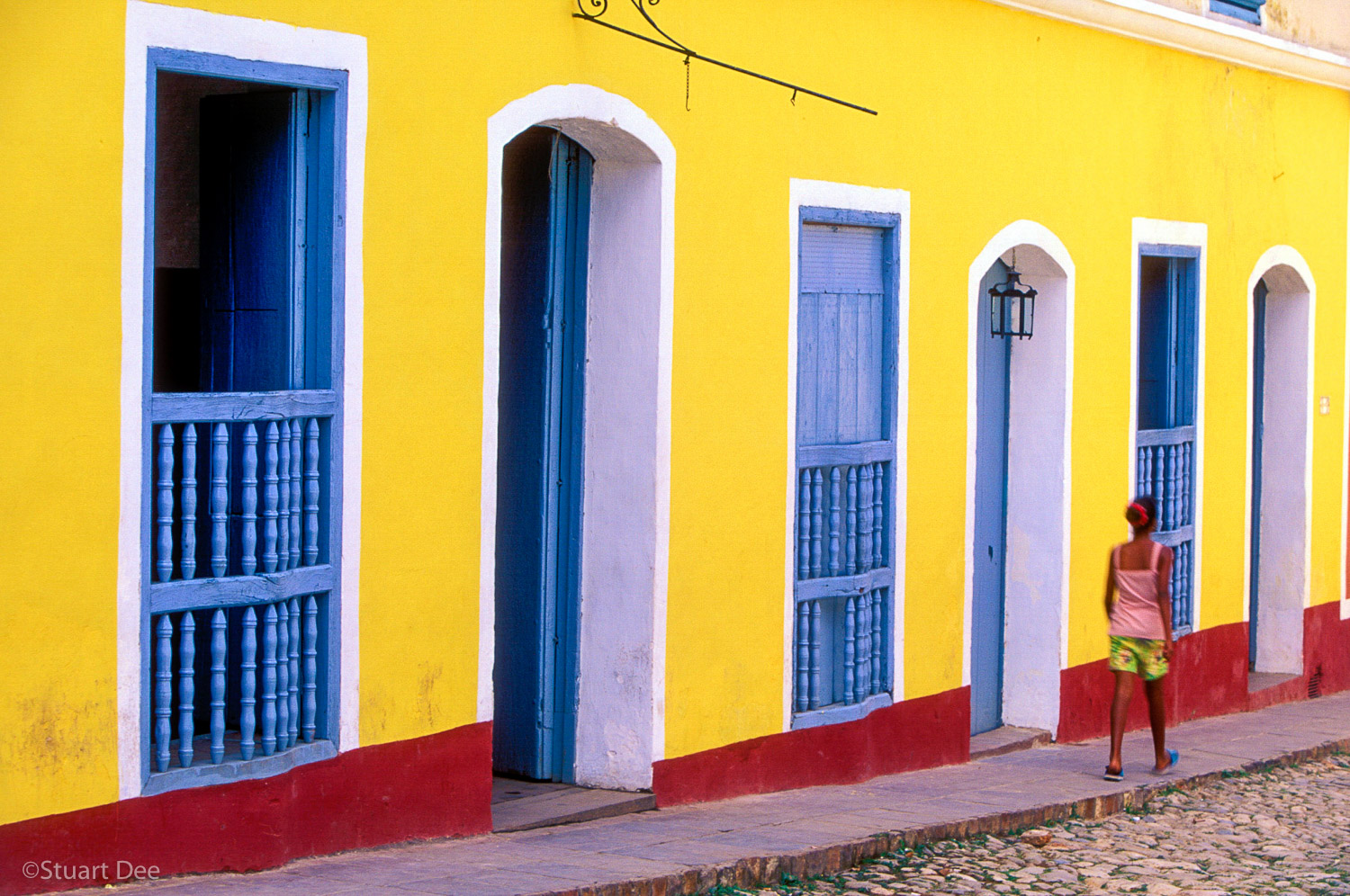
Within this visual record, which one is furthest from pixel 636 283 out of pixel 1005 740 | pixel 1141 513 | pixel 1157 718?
pixel 1005 740

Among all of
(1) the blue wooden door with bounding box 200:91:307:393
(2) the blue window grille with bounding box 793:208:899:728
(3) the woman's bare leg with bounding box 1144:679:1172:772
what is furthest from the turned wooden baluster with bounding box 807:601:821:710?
(1) the blue wooden door with bounding box 200:91:307:393

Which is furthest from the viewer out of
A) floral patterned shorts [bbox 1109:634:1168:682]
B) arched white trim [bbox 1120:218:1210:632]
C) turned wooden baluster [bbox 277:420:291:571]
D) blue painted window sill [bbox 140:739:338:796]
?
arched white trim [bbox 1120:218:1210:632]

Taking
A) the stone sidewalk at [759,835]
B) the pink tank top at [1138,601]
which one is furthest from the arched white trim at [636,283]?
the pink tank top at [1138,601]

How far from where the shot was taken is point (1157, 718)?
29.7ft

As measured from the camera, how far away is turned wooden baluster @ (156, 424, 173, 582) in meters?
5.38

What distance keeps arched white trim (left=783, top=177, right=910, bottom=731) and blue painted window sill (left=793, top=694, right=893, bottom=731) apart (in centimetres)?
6

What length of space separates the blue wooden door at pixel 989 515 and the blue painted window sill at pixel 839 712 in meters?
1.28

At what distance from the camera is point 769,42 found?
7816 mm

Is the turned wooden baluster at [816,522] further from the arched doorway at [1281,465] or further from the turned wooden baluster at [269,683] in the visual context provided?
the arched doorway at [1281,465]

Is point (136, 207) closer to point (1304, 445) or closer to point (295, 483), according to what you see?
point (295, 483)

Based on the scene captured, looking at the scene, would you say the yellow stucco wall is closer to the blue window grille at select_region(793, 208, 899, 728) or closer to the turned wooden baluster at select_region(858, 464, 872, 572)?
the blue window grille at select_region(793, 208, 899, 728)

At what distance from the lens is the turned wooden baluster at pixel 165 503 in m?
5.38

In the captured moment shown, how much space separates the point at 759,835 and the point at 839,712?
5.17 feet

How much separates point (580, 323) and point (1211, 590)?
579 centimetres
